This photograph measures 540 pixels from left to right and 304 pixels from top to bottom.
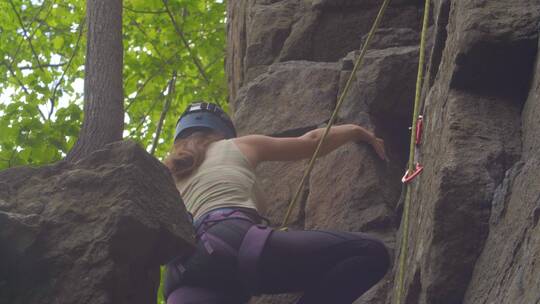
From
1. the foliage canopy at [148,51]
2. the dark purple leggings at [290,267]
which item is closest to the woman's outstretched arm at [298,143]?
the dark purple leggings at [290,267]

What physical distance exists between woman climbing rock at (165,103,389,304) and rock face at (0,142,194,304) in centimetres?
41

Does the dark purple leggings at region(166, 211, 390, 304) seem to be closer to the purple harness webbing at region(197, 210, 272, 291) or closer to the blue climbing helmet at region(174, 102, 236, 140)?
the purple harness webbing at region(197, 210, 272, 291)

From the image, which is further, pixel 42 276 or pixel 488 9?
pixel 488 9

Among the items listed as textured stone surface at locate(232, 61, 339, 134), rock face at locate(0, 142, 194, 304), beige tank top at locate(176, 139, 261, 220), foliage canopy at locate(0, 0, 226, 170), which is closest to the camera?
rock face at locate(0, 142, 194, 304)

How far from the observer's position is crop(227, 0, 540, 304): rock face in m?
4.61

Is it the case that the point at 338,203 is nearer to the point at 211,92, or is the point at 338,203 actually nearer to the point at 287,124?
the point at 287,124

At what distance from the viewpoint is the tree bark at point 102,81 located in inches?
230

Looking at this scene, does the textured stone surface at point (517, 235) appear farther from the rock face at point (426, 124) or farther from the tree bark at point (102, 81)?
the tree bark at point (102, 81)

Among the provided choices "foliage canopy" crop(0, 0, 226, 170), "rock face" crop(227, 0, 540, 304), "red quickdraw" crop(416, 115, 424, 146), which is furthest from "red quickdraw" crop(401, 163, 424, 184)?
"foliage canopy" crop(0, 0, 226, 170)

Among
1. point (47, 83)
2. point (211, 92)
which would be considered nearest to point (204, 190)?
point (47, 83)

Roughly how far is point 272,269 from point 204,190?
0.74 metres

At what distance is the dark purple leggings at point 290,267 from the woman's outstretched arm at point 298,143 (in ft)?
2.33

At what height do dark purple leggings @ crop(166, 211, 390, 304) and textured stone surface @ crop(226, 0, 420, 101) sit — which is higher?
textured stone surface @ crop(226, 0, 420, 101)

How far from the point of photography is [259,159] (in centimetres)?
600
